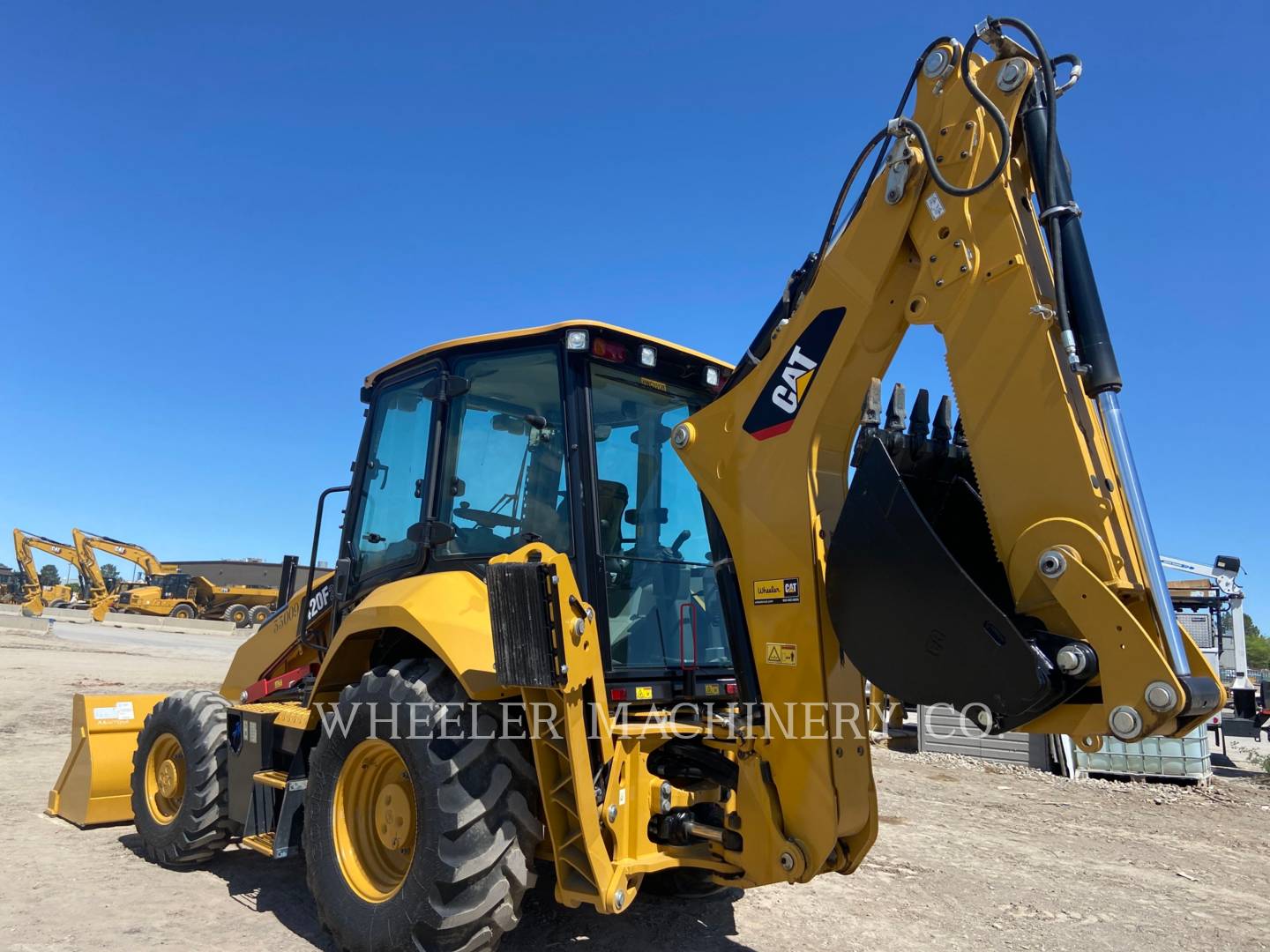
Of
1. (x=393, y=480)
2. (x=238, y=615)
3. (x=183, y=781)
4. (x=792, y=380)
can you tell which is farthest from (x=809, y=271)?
(x=238, y=615)

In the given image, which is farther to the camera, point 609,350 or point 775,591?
point 609,350

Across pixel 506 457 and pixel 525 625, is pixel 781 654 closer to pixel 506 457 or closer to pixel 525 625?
pixel 525 625

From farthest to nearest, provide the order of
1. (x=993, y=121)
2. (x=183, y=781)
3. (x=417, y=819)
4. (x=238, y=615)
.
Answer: (x=238, y=615) < (x=183, y=781) < (x=417, y=819) < (x=993, y=121)

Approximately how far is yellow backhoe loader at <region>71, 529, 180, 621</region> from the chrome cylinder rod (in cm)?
4529

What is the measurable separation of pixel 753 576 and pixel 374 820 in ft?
6.86

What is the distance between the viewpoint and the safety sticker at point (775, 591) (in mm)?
3383

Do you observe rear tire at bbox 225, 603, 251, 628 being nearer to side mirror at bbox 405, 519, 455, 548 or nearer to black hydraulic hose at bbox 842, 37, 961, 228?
side mirror at bbox 405, 519, 455, 548

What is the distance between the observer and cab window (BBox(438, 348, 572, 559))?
4.14 m

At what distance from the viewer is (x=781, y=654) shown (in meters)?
3.42

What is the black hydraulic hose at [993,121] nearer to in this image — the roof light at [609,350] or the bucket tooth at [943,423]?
the bucket tooth at [943,423]

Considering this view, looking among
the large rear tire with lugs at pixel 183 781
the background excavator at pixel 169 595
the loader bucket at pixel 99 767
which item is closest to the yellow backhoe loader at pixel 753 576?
the large rear tire with lugs at pixel 183 781

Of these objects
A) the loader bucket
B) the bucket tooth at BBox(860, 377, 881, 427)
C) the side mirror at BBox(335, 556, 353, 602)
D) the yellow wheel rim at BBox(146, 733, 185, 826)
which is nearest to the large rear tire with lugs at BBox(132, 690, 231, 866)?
the yellow wheel rim at BBox(146, 733, 185, 826)

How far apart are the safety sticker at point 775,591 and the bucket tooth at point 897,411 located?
0.70m

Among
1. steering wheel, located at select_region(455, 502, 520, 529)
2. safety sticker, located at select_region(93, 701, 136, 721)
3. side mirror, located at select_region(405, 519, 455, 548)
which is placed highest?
steering wheel, located at select_region(455, 502, 520, 529)
